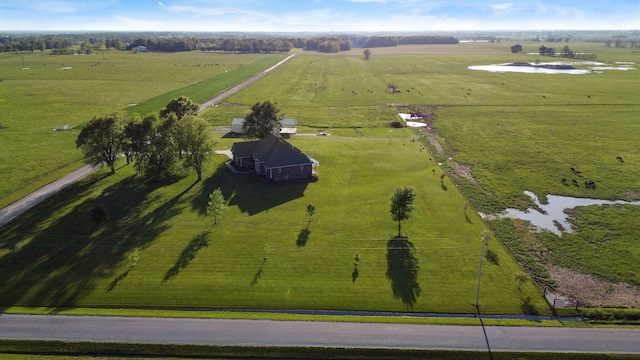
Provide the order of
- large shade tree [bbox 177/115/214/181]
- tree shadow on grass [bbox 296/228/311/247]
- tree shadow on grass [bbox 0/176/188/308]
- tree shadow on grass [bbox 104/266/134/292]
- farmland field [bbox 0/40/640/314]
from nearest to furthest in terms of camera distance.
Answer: tree shadow on grass [bbox 0/176/188/308] → farmland field [bbox 0/40/640/314] → tree shadow on grass [bbox 104/266/134/292] → tree shadow on grass [bbox 296/228/311/247] → large shade tree [bbox 177/115/214/181]

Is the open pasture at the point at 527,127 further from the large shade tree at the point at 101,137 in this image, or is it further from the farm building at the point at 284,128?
the large shade tree at the point at 101,137

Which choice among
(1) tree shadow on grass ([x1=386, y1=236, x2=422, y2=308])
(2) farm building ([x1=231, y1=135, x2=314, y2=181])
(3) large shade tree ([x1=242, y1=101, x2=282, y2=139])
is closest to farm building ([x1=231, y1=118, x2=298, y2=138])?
(3) large shade tree ([x1=242, y1=101, x2=282, y2=139])

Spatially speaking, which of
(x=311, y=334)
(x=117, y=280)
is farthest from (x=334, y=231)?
(x=117, y=280)

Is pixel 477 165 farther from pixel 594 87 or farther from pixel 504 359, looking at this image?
pixel 594 87

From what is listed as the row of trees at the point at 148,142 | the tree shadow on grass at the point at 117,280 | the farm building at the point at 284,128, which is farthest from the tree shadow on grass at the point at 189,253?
the farm building at the point at 284,128

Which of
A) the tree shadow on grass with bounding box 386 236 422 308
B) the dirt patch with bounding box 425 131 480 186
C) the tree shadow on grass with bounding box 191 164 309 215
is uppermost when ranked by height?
the dirt patch with bounding box 425 131 480 186

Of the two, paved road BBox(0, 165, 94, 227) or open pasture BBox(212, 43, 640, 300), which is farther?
paved road BBox(0, 165, 94, 227)

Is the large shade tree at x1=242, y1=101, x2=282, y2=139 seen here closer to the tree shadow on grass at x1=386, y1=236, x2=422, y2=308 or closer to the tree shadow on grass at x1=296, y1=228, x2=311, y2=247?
the tree shadow on grass at x1=296, y1=228, x2=311, y2=247

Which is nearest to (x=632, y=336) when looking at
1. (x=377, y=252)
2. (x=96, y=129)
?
(x=377, y=252)
